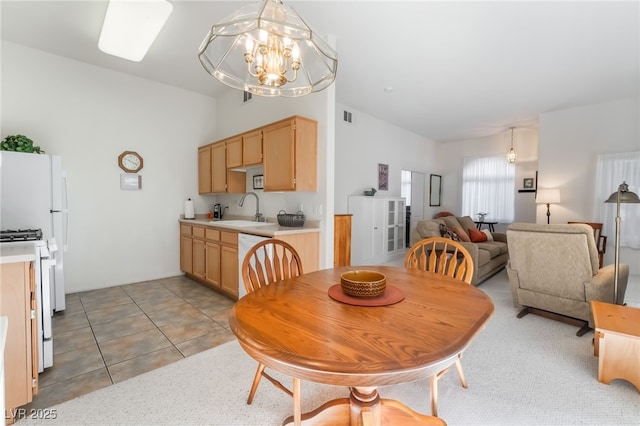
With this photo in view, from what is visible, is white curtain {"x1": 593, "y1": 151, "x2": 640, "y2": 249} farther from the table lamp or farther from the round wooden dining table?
the round wooden dining table

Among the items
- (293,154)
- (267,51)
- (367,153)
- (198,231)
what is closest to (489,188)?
(367,153)

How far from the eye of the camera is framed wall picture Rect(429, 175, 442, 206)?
7597mm

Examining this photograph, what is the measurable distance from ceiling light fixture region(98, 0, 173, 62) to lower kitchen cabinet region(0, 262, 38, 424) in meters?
2.18

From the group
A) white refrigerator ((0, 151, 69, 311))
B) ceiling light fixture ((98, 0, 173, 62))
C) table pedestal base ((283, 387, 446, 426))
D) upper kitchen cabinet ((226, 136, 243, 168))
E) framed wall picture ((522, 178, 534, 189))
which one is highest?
ceiling light fixture ((98, 0, 173, 62))

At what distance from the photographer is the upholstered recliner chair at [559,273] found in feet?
8.07

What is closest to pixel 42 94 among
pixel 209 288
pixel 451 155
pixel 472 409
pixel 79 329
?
pixel 79 329

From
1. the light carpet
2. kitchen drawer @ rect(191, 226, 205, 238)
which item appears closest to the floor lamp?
the light carpet

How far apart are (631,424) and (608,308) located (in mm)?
874

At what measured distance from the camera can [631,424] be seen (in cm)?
151

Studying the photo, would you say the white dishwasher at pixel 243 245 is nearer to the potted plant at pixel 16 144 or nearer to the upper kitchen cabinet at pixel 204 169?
the upper kitchen cabinet at pixel 204 169

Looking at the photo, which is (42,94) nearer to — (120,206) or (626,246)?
(120,206)

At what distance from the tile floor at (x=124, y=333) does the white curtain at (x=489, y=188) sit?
6.46 meters

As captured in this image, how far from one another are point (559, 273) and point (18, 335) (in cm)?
404

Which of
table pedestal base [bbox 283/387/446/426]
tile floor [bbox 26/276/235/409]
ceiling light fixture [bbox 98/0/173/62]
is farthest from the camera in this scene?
ceiling light fixture [bbox 98/0/173/62]
